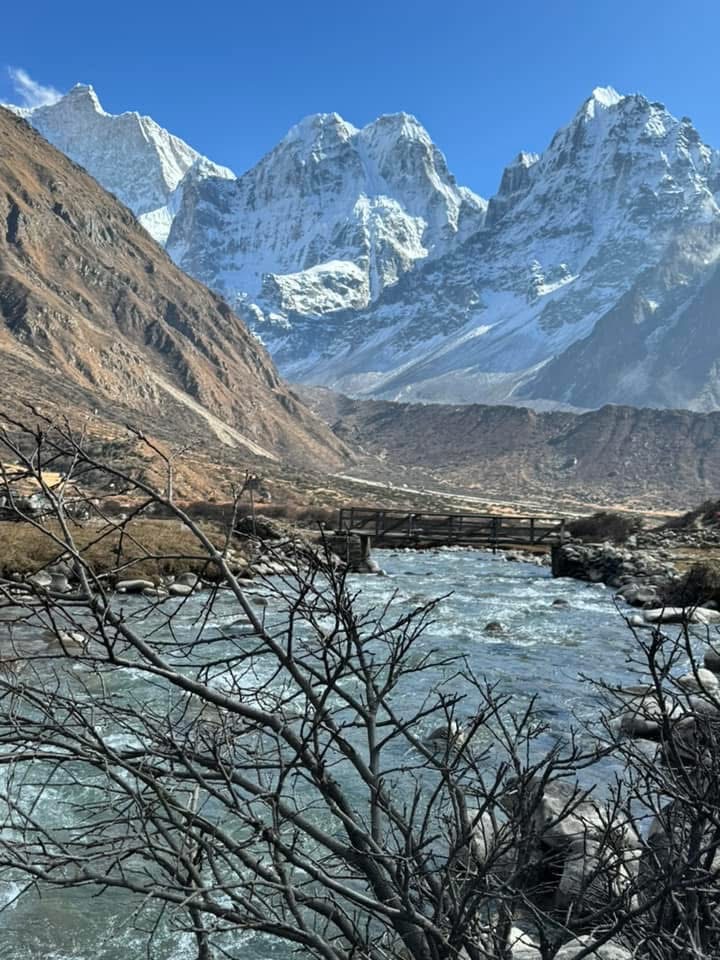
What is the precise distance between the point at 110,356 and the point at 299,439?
54.8m

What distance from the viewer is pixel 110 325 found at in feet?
388

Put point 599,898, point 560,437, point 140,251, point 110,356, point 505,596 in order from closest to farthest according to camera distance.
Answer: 1. point 599,898
2. point 505,596
3. point 110,356
4. point 140,251
5. point 560,437

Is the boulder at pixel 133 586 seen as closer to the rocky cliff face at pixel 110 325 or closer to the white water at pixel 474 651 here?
the white water at pixel 474 651

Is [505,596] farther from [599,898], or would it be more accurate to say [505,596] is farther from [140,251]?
[140,251]

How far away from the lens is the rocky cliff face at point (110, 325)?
3787 inches

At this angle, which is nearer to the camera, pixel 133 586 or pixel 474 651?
pixel 474 651

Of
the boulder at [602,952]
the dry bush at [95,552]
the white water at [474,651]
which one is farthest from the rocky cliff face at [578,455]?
the boulder at [602,952]

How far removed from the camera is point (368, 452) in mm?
192375

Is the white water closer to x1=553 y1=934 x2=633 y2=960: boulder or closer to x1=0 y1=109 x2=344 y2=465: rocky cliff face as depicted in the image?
x1=553 y1=934 x2=633 y2=960: boulder

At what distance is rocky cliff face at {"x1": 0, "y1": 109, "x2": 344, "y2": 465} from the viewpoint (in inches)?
3787

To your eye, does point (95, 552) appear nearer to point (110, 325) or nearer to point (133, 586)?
point (133, 586)

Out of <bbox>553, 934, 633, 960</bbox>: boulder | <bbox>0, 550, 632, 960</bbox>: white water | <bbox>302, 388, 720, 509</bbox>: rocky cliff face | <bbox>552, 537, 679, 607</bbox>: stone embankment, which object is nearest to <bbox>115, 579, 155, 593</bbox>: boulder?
<bbox>0, 550, 632, 960</bbox>: white water

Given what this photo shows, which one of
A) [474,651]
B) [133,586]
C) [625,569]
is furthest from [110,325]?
[474,651]

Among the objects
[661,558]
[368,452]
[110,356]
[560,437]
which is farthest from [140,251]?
[661,558]
